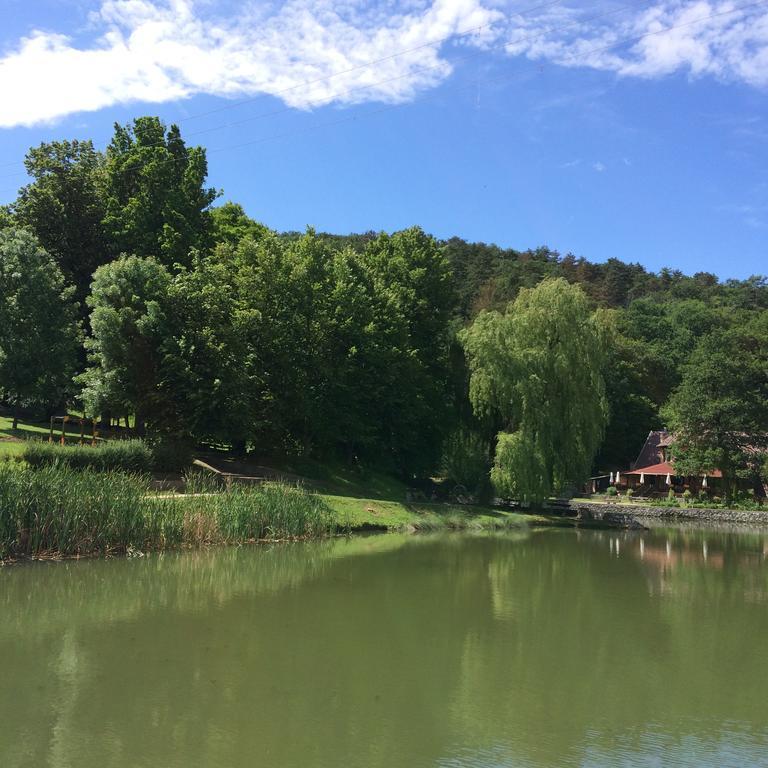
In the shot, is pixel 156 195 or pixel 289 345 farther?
pixel 156 195

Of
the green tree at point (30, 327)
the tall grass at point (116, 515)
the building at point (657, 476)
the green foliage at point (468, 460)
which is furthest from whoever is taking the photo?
the building at point (657, 476)

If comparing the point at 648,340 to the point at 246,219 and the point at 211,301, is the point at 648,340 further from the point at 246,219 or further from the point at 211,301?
the point at 211,301

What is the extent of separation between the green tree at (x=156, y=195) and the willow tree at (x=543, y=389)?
16.2 m

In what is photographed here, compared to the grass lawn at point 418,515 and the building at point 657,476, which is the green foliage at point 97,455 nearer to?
the grass lawn at point 418,515

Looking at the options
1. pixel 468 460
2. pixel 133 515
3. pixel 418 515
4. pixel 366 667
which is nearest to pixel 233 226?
pixel 468 460

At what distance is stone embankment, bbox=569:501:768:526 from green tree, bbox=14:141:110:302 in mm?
29259

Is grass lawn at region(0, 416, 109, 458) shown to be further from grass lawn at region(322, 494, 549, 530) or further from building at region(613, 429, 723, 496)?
building at region(613, 429, 723, 496)

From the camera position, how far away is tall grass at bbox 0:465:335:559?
15.9m

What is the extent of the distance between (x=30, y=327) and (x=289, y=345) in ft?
37.7

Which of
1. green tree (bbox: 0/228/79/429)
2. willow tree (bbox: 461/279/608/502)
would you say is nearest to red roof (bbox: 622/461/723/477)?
willow tree (bbox: 461/279/608/502)

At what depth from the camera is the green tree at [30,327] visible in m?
30.7

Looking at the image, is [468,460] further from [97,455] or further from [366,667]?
[366,667]

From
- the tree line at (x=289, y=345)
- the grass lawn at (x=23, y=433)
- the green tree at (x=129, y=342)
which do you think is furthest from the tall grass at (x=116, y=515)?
the tree line at (x=289, y=345)

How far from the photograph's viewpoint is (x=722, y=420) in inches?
1665
